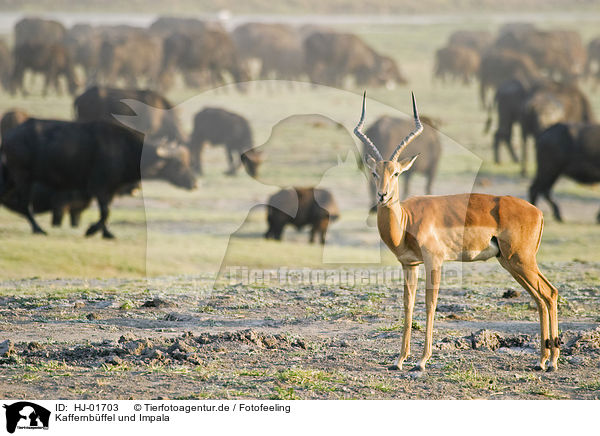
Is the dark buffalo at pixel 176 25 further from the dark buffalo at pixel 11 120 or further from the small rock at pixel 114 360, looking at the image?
the small rock at pixel 114 360

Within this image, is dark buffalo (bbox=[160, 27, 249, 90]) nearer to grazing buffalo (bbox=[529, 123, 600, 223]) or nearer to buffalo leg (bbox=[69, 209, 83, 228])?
grazing buffalo (bbox=[529, 123, 600, 223])

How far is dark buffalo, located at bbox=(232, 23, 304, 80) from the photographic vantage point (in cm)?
4606

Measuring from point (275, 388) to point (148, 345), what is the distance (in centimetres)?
137

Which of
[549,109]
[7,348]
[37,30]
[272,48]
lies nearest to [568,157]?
[549,109]

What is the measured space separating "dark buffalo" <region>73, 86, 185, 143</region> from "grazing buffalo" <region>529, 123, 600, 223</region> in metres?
7.16

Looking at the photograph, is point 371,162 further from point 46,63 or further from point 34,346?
point 46,63

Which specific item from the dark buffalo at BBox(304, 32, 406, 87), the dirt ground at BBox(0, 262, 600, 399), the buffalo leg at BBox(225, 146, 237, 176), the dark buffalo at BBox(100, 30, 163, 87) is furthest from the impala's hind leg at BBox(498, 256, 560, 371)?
the dark buffalo at BBox(304, 32, 406, 87)

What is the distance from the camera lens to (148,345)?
24.3ft

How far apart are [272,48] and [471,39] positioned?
34.6 feet

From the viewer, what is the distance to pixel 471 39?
49.8m

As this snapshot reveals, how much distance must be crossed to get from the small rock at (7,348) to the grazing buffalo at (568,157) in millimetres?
12330
